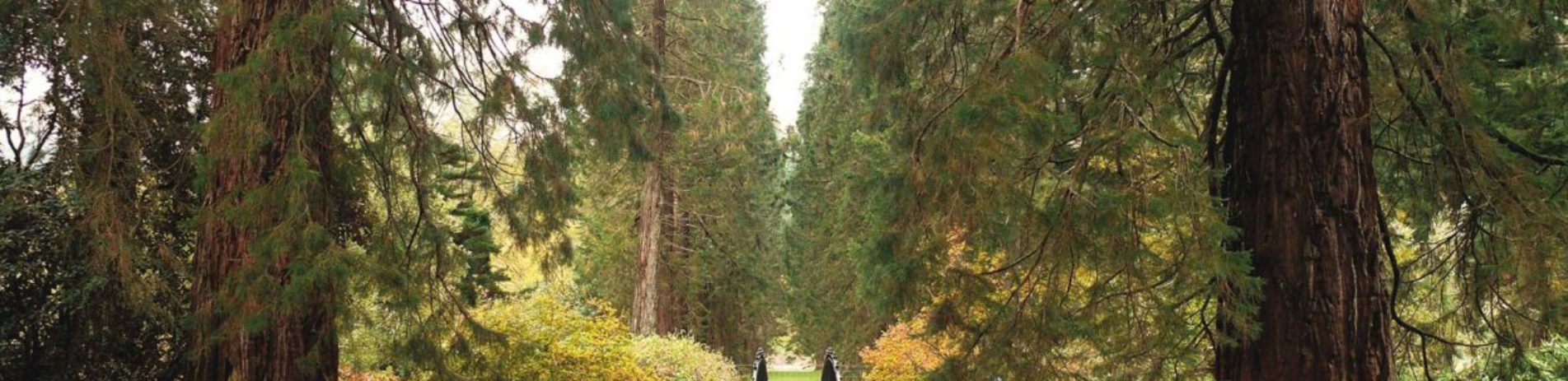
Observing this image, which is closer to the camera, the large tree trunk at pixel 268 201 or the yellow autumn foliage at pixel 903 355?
the large tree trunk at pixel 268 201

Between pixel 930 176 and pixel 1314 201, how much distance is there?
204cm

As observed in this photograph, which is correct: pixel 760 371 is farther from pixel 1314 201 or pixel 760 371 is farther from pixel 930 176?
pixel 1314 201

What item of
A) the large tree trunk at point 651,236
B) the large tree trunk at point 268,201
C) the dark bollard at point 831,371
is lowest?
the large tree trunk at point 268,201

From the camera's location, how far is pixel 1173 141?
5848 mm

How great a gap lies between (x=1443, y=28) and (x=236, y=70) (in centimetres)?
603

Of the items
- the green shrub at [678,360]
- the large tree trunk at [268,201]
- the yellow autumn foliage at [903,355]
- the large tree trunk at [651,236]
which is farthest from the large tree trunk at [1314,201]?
the large tree trunk at [651,236]

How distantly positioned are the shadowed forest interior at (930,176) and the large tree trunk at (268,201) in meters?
0.02

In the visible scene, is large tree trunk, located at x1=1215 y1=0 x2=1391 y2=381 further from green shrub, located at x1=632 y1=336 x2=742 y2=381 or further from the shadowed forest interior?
green shrub, located at x1=632 y1=336 x2=742 y2=381

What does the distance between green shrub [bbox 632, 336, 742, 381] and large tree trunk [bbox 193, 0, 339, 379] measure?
8.80m

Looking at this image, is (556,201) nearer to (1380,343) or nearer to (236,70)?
(236,70)

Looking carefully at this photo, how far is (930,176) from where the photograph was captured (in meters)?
6.66

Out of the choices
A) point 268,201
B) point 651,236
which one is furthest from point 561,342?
point 651,236

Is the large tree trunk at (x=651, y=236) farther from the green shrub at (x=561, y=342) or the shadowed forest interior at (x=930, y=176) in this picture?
the shadowed forest interior at (x=930, y=176)

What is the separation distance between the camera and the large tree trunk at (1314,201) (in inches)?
210
